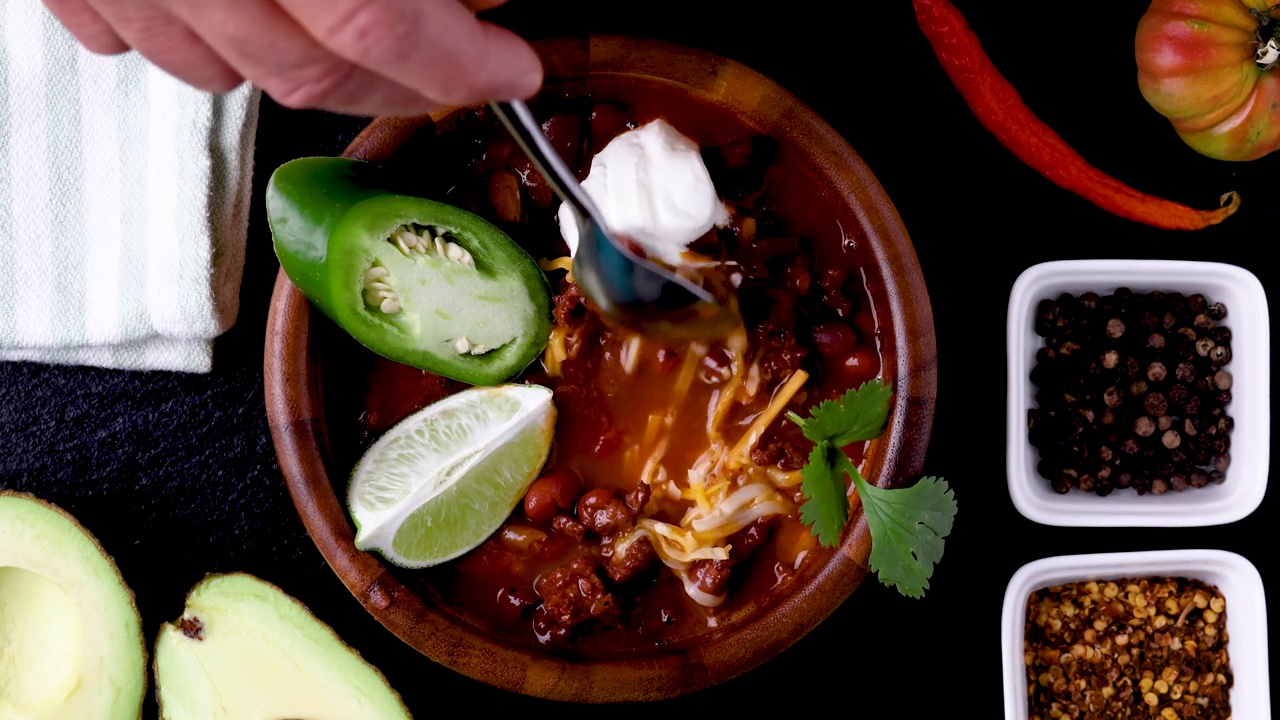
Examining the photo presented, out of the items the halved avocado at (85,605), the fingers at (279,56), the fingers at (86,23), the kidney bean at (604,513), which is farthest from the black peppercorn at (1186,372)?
the halved avocado at (85,605)

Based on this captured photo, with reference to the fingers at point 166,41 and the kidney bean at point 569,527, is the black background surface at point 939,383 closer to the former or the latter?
the kidney bean at point 569,527

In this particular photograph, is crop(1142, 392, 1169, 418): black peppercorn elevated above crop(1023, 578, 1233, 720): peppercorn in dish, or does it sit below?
above

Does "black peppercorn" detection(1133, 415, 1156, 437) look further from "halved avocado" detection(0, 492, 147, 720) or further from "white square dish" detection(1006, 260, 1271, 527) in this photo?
"halved avocado" detection(0, 492, 147, 720)

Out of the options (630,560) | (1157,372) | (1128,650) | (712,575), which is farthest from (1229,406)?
(630,560)

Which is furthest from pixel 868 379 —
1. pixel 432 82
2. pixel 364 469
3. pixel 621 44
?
pixel 432 82

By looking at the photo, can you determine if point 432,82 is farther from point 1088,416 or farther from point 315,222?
point 1088,416

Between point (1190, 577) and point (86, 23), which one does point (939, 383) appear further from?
point (86, 23)

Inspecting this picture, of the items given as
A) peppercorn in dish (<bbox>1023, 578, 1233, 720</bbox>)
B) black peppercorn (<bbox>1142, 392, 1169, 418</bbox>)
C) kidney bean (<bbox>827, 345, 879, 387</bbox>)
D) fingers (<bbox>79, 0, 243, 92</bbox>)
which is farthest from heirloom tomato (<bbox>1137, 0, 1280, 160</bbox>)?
fingers (<bbox>79, 0, 243, 92</bbox>)
